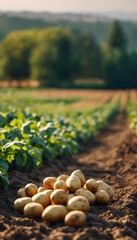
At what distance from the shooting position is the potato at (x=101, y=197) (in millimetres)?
4496

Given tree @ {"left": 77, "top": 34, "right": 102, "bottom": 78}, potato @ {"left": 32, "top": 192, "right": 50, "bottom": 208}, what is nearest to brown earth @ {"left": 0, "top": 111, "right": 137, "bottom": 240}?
potato @ {"left": 32, "top": 192, "right": 50, "bottom": 208}

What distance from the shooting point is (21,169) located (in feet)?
18.2

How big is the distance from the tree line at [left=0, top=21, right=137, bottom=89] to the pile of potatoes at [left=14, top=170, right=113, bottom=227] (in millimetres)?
57902

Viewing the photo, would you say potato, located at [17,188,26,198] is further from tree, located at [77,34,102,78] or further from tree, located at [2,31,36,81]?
tree, located at [77,34,102,78]

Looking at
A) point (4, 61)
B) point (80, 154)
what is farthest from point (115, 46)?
point (80, 154)

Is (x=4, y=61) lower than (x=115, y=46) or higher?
lower

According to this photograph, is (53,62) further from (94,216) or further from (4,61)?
(94,216)

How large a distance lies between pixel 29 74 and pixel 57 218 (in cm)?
6568

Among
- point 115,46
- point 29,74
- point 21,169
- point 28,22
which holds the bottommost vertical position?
point 21,169

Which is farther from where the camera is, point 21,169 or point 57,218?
point 21,169

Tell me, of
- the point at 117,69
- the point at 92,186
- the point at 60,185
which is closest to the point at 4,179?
the point at 60,185

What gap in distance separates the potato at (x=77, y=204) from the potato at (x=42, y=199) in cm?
32

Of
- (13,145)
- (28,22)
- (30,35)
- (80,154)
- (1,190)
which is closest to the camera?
(1,190)

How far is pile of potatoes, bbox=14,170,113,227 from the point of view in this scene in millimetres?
3736
